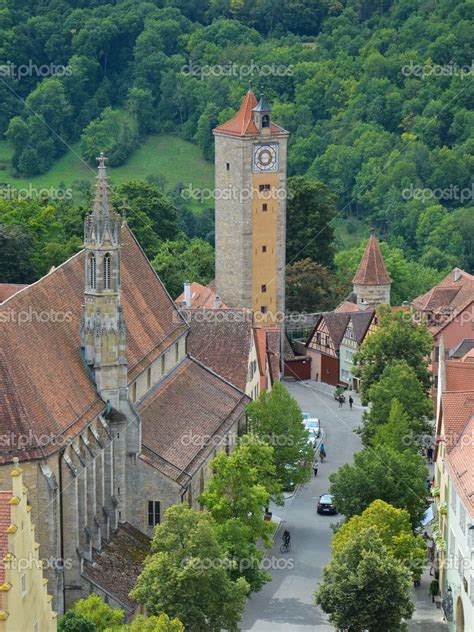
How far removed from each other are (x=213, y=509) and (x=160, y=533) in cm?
690

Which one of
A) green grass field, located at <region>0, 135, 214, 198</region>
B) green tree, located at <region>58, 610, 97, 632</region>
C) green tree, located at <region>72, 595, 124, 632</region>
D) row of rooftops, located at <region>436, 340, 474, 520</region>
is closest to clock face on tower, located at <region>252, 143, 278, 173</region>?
row of rooftops, located at <region>436, 340, 474, 520</region>

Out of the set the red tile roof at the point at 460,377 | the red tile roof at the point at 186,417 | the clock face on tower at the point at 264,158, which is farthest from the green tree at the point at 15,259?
the red tile roof at the point at 460,377

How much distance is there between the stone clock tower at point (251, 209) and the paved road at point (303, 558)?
40.9 ft

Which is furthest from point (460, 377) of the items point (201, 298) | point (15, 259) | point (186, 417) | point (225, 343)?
point (15, 259)

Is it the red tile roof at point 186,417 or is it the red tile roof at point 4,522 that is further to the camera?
the red tile roof at point 186,417

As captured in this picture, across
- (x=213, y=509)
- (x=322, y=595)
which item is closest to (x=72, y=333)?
(x=213, y=509)

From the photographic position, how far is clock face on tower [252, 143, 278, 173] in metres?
121

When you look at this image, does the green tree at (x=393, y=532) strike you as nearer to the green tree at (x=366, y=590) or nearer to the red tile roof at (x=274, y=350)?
the green tree at (x=366, y=590)

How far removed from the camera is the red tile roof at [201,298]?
387 feet

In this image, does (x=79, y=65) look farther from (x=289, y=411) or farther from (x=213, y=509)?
(x=213, y=509)

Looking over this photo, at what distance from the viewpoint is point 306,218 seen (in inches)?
5546

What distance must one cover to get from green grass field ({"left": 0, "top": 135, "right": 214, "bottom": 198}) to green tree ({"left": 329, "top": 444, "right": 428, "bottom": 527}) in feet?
318

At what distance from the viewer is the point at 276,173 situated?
12125 centimetres

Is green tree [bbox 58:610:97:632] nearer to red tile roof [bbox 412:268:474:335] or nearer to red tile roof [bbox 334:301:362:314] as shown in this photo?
red tile roof [bbox 412:268:474:335]
